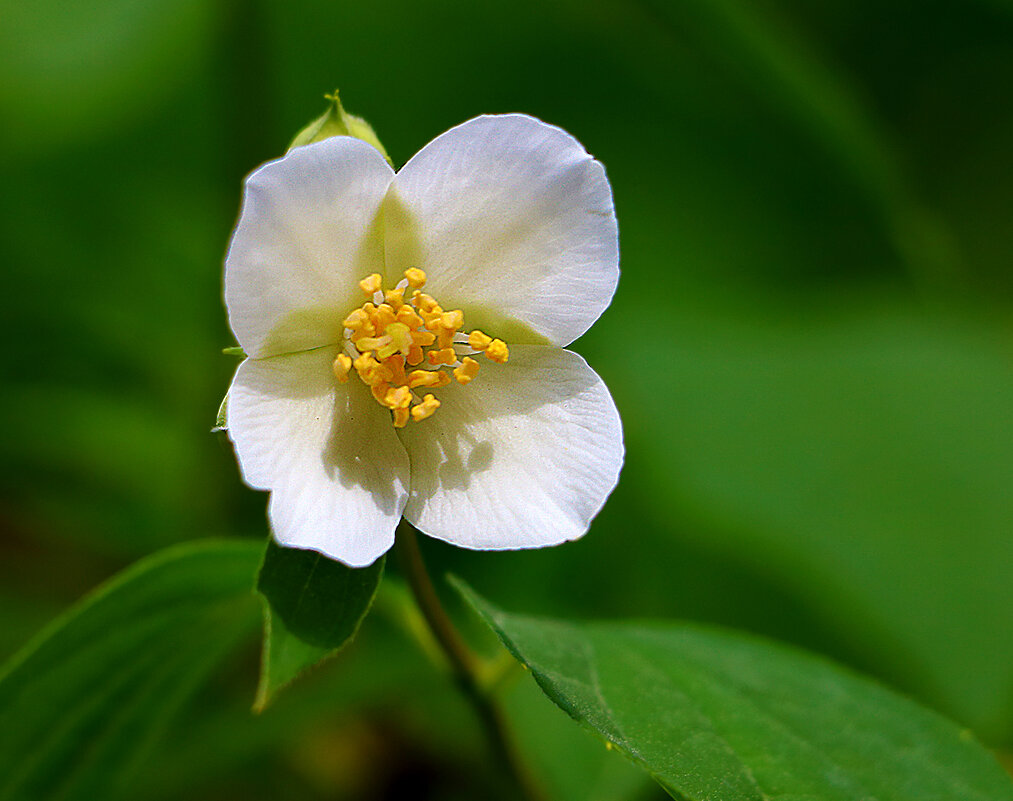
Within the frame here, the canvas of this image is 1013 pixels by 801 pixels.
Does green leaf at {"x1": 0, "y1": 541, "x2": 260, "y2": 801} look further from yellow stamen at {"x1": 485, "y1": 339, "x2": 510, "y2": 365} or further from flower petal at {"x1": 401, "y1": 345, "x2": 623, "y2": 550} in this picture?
yellow stamen at {"x1": 485, "y1": 339, "x2": 510, "y2": 365}

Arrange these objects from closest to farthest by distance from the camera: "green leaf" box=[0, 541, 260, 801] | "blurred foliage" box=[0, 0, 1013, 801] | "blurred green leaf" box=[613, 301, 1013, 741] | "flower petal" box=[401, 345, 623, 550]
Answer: "flower petal" box=[401, 345, 623, 550] < "green leaf" box=[0, 541, 260, 801] < "blurred foliage" box=[0, 0, 1013, 801] < "blurred green leaf" box=[613, 301, 1013, 741]

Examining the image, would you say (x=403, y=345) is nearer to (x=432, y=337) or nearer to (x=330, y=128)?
(x=432, y=337)

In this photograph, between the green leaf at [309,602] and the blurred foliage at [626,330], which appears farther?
the blurred foliage at [626,330]

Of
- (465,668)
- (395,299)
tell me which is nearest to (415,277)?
(395,299)

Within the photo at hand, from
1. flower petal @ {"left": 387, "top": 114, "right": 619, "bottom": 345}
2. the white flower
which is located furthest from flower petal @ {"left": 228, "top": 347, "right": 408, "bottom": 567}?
flower petal @ {"left": 387, "top": 114, "right": 619, "bottom": 345}

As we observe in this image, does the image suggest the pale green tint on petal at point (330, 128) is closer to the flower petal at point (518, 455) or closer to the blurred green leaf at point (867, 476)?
the flower petal at point (518, 455)

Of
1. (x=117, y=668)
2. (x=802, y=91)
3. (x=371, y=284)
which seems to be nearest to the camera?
(x=371, y=284)

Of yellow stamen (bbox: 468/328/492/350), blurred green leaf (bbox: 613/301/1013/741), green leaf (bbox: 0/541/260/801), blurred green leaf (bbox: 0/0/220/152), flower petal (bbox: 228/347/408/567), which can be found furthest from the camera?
blurred green leaf (bbox: 0/0/220/152)

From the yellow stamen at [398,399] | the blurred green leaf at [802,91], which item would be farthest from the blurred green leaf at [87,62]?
the yellow stamen at [398,399]
